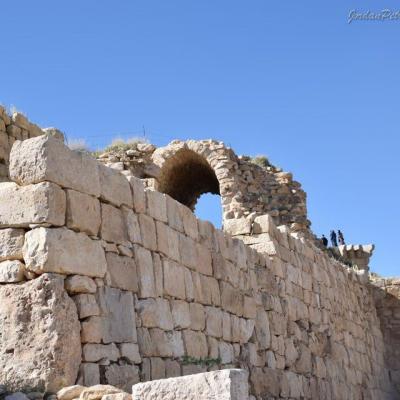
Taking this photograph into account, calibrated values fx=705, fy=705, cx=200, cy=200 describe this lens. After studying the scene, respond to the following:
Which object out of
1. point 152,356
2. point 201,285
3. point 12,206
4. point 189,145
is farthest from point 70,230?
point 189,145

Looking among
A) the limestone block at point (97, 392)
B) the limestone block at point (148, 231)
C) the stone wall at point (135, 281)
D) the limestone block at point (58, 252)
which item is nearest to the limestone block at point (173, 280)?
the stone wall at point (135, 281)

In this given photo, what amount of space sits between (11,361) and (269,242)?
5.33 meters

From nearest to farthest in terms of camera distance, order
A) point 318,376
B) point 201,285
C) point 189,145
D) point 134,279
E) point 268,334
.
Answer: point 134,279, point 201,285, point 268,334, point 318,376, point 189,145

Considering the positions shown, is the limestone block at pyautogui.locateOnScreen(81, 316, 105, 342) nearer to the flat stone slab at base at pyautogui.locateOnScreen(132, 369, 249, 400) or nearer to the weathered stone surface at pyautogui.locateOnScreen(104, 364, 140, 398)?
the weathered stone surface at pyautogui.locateOnScreen(104, 364, 140, 398)

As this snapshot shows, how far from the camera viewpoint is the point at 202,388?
359 centimetres

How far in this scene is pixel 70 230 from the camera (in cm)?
518

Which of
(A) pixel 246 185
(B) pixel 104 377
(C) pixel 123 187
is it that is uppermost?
(A) pixel 246 185

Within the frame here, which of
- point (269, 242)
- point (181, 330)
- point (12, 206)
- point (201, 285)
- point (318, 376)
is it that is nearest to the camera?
point (12, 206)

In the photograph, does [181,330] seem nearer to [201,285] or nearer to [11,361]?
[201,285]

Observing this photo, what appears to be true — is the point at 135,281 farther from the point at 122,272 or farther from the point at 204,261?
the point at 204,261

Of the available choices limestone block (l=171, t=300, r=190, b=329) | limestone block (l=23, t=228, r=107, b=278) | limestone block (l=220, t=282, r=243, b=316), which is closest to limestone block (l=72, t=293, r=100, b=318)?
limestone block (l=23, t=228, r=107, b=278)

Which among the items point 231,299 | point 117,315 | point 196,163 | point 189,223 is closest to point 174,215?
point 189,223

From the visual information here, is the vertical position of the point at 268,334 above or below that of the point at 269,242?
below

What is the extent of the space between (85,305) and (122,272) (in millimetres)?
663
